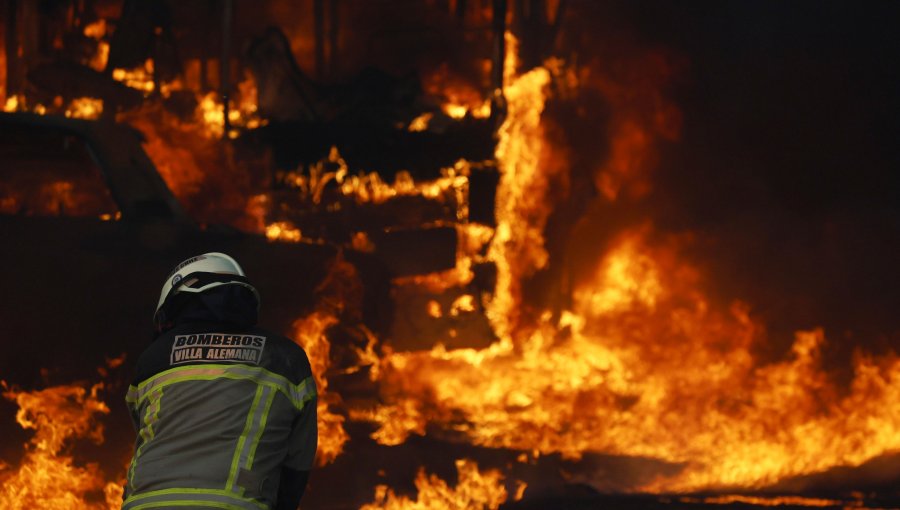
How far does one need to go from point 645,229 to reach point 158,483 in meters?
8.97

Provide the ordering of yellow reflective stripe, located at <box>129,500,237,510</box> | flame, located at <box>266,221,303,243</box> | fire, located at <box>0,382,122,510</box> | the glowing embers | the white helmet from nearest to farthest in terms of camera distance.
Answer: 1. yellow reflective stripe, located at <box>129,500,237,510</box>
2. the white helmet
3. fire, located at <box>0,382,122,510</box>
4. the glowing embers
5. flame, located at <box>266,221,303,243</box>

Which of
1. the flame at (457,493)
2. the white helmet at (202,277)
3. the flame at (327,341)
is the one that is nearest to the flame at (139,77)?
the flame at (327,341)

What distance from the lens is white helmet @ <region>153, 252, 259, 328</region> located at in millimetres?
2453

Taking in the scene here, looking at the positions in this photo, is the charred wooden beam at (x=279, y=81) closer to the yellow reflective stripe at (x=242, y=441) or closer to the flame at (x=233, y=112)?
A: the flame at (x=233, y=112)

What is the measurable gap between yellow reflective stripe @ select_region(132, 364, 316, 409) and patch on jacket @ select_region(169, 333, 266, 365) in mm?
24

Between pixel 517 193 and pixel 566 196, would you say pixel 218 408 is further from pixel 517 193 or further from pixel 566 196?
pixel 566 196

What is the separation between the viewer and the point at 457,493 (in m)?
5.36

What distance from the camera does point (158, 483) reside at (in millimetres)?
2160

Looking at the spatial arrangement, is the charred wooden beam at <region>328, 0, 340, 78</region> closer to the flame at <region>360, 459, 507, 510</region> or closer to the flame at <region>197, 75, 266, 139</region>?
the flame at <region>197, 75, 266, 139</region>

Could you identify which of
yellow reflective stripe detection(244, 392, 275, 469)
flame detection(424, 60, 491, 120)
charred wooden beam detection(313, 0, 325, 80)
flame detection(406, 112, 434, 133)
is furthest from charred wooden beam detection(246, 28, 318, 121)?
yellow reflective stripe detection(244, 392, 275, 469)

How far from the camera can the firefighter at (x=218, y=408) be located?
216cm

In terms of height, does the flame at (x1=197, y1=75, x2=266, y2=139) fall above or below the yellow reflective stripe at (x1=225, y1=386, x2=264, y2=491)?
above

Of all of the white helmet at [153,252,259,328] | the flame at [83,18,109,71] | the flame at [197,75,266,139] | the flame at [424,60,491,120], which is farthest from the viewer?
the flame at [424,60,491,120]

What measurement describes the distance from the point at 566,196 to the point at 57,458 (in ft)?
27.1
